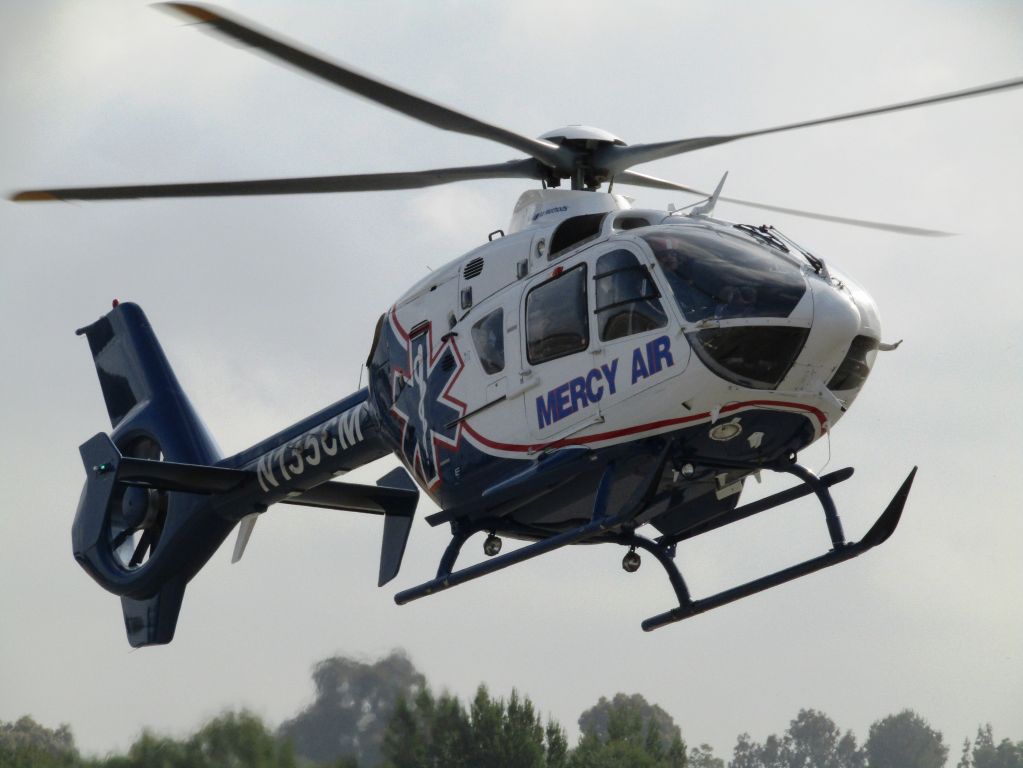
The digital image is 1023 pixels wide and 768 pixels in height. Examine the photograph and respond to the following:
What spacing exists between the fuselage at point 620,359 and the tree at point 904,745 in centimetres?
4056

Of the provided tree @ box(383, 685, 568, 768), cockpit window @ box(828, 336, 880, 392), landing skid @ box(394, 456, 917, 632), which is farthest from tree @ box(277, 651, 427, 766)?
cockpit window @ box(828, 336, 880, 392)

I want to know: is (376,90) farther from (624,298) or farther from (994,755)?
(994,755)

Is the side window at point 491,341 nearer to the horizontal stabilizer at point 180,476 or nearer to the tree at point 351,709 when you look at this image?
the horizontal stabilizer at point 180,476

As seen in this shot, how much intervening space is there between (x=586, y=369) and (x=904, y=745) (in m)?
45.3

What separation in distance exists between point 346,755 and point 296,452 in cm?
739

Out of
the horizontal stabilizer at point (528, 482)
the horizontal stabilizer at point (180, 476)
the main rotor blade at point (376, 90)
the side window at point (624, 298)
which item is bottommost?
the horizontal stabilizer at point (528, 482)

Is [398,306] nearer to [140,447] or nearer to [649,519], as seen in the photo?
[649,519]

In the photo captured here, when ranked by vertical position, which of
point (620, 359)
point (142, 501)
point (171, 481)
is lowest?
point (620, 359)

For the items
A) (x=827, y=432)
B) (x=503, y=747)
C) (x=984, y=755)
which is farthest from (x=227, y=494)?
(x=984, y=755)

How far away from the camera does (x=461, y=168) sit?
11.0 metres

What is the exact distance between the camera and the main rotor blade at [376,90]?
26.9ft

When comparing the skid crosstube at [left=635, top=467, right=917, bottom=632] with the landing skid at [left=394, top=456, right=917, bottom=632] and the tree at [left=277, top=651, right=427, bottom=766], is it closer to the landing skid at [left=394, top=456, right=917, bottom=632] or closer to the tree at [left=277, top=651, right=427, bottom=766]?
the landing skid at [left=394, top=456, right=917, bottom=632]

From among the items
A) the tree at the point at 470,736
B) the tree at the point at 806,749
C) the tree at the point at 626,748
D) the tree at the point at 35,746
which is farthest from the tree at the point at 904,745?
the tree at the point at 35,746

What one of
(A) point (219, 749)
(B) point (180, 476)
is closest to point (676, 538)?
(B) point (180, 476)
